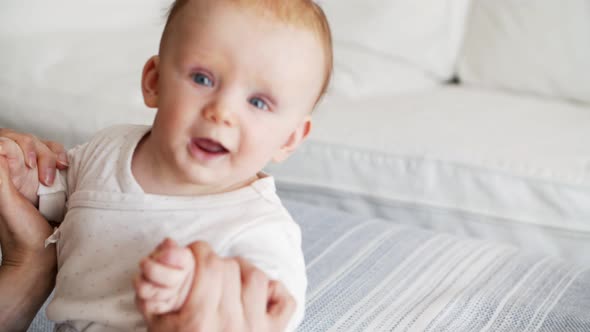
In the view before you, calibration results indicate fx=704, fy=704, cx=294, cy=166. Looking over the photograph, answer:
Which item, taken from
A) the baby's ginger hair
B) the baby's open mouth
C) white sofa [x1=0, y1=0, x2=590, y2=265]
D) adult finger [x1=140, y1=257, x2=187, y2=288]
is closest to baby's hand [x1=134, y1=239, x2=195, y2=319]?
adult finger [x1=140, y1=257, x2=187, y2=288]

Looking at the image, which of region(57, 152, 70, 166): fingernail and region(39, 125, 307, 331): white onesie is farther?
region(57, 152, 70, 166): fingernail

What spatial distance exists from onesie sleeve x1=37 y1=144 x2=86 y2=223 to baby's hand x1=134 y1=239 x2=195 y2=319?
29 centimetres

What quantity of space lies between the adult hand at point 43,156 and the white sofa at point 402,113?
50 centimetres

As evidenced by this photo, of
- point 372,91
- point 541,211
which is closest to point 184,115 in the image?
point 541,211

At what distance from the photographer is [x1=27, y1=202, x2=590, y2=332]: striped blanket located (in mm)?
828

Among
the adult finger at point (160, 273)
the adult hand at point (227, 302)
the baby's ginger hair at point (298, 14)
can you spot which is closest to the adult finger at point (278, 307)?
the adult hand at point (227, 302)

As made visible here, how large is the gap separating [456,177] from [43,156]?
2.67 feet

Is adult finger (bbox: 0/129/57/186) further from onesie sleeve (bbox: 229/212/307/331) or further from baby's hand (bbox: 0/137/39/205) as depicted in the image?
onesie sleeve (bbox: 229/212/307/331)

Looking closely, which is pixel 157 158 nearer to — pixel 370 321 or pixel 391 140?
pixel 370 321

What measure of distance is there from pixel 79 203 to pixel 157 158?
0.09 metres

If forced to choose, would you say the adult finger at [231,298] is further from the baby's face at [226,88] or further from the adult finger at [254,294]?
the baby's face at [226,88]

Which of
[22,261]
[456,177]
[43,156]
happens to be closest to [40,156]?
[43,156]

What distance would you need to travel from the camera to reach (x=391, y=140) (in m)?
1.39

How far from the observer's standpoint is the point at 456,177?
1.33 meters
